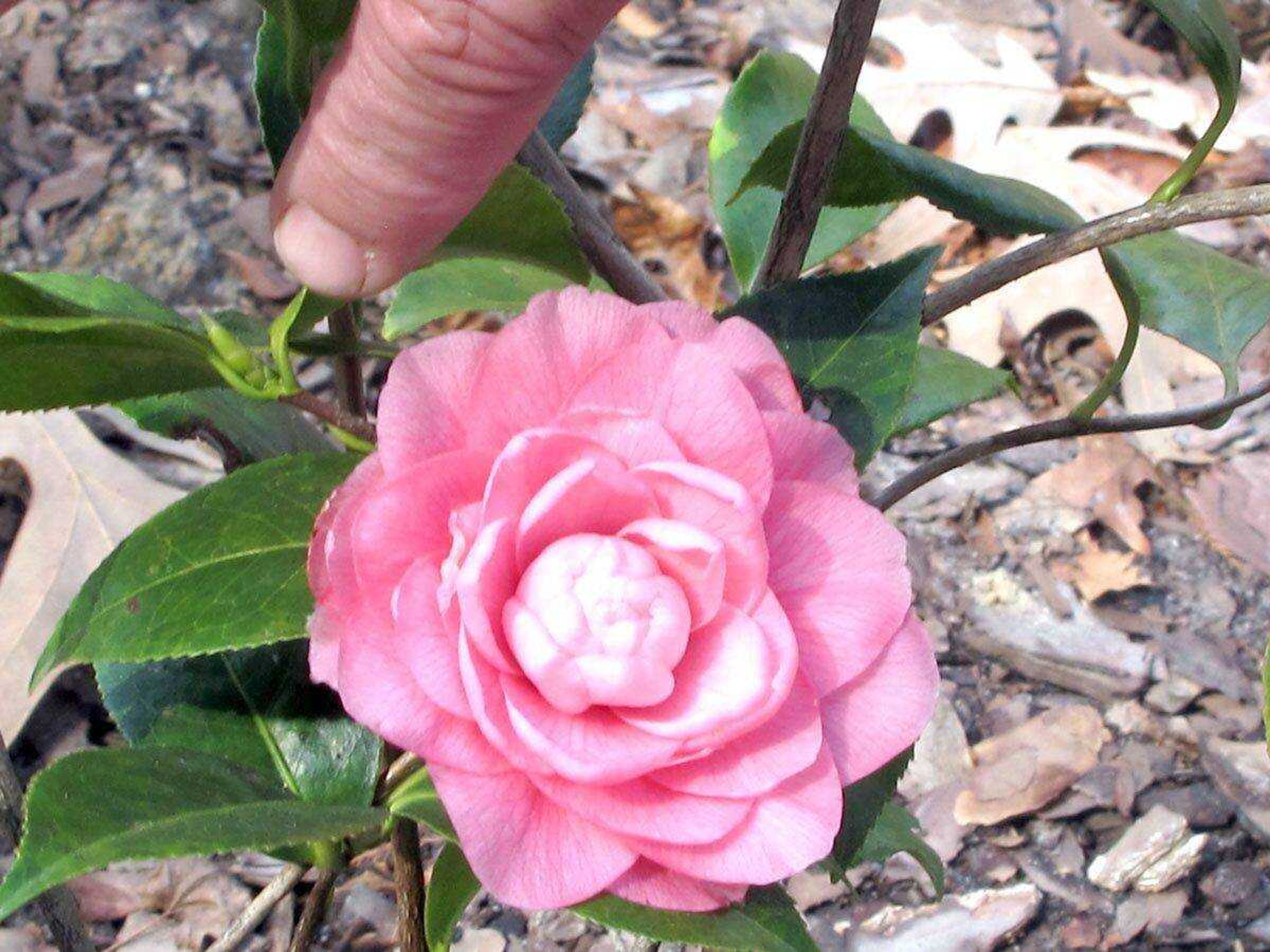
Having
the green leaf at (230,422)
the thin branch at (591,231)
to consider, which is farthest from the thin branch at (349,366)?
the thin branch at (591,231)

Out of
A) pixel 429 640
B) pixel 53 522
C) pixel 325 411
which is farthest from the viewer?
pixel 53 522

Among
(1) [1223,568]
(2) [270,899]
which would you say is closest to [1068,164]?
(1) [1223,568]

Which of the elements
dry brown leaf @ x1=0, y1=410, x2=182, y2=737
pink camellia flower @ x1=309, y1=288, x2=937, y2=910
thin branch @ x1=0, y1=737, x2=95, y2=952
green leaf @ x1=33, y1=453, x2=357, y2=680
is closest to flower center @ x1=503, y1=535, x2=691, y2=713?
pink camellia flower @ x1=309, y1=288, x2=937, y2=910

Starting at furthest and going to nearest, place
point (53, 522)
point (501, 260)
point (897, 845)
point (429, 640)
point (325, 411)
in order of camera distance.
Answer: point (53, 522) → point (897, 845) → point (501, 260) → point (325, 411) → point (429, 640)

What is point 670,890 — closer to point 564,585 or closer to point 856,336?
point 564,585

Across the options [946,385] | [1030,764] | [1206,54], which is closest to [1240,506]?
[1030,764]

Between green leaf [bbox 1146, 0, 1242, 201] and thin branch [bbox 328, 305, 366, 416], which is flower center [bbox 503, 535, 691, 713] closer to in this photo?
thin branch [bbox 328, 305, 366, 416]

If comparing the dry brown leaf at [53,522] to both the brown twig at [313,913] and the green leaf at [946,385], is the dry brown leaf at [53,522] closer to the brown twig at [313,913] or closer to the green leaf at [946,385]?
the brown twig at [313,913]
